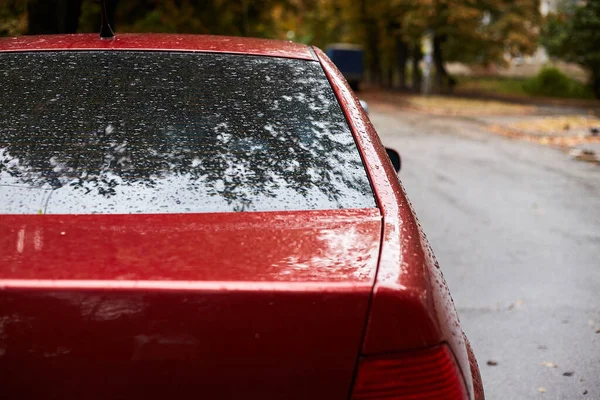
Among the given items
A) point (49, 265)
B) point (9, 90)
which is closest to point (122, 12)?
point (9, 90)

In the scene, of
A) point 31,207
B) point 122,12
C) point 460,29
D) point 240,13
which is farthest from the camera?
point 460,29

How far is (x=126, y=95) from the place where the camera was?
2.32 m

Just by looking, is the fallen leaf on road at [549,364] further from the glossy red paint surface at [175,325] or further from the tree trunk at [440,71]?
the tree trunk at [440,71]

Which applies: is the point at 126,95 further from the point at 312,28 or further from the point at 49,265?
the point at 312,28

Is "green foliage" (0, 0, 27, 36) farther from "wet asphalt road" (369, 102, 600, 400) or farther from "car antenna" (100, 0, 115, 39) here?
"car antenna" (100, 0, 115, 39)

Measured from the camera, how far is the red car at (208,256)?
4.67 feet

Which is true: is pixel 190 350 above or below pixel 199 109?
below

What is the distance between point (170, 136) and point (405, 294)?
3.01 ft

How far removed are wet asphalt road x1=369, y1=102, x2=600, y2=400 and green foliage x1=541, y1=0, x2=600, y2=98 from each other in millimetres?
22843

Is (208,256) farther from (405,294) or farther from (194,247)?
(405,294)

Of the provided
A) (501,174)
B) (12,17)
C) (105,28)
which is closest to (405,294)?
(105,28)

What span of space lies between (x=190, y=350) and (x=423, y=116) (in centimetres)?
2405

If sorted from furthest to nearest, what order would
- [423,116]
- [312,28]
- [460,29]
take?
[312,28]
[460,29]
[423,116]

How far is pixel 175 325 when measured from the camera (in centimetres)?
142
